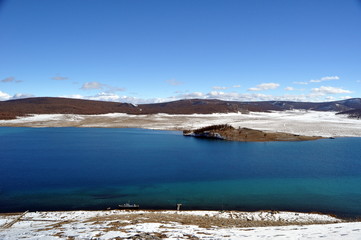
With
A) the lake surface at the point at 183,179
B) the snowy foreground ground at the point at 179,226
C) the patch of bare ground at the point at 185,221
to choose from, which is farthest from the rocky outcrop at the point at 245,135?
the patch of bare ground at the point at 185,221

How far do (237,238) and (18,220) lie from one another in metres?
10.2

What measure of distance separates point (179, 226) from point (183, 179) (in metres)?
9.14

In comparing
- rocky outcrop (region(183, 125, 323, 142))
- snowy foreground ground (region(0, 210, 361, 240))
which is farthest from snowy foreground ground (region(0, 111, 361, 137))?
snowy foreground ground (region(0, 210, 361, 240))

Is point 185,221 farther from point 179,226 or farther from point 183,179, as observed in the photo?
point 183,179

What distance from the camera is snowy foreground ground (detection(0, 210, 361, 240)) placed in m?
8.98

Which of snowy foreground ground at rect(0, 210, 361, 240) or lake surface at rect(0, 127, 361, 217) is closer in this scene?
snowy foreground ground at rect(0, 210, 361, 240)

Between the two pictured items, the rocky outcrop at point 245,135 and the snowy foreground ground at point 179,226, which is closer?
the snowy foreground ground at point 179,226

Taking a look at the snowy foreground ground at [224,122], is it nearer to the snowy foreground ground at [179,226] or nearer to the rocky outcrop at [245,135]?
the rocky outcrop at [245,135]

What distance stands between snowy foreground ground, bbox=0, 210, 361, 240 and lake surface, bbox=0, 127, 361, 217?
56.4 inches

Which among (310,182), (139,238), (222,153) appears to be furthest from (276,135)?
(139,238)

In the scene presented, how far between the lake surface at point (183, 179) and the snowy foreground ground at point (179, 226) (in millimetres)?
1433

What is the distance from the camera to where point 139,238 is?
862 centimetres

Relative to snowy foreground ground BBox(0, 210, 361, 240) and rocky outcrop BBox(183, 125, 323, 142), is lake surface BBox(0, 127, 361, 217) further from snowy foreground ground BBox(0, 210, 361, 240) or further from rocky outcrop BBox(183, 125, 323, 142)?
rocky outcrop BBox(183, 125, 323, 142)

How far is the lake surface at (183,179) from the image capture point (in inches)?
589
